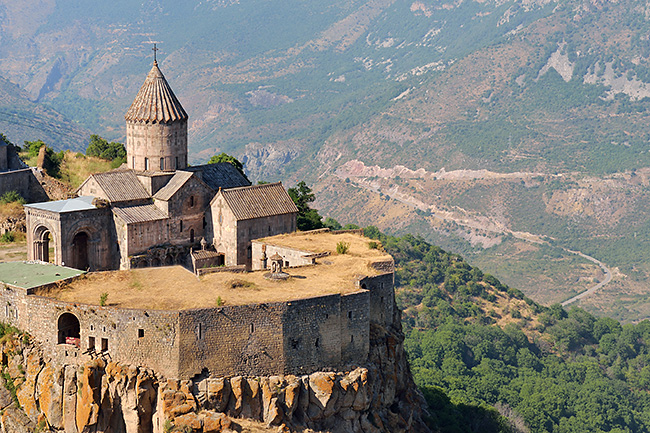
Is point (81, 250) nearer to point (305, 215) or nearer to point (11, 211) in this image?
point (11, 211)

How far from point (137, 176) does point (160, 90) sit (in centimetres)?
661

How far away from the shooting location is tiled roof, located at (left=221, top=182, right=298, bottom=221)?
241 ft

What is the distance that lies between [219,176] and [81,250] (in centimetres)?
1324

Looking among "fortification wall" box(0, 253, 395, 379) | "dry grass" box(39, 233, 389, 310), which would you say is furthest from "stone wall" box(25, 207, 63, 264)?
"fortification wall" box(0, 253, 395, 379)

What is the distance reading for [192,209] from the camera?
7400 cm

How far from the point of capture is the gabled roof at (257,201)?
241 ft

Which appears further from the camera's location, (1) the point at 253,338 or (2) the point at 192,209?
(2) the point at 192,209

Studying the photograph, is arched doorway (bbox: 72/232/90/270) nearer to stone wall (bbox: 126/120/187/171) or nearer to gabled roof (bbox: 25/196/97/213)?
gabled roof (bbox: 25/196/97/213)

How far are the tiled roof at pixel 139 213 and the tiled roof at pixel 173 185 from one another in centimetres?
100

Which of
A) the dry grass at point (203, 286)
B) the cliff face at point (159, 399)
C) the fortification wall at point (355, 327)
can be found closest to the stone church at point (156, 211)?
the dry grass at point (203, 286)

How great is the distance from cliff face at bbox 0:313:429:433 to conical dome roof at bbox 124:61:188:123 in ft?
72.1

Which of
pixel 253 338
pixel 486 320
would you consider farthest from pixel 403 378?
pixel 486 320

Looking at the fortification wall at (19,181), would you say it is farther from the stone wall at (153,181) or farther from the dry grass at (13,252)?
the stone wall at (153,181)

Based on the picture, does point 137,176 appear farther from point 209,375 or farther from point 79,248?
point 209,375
